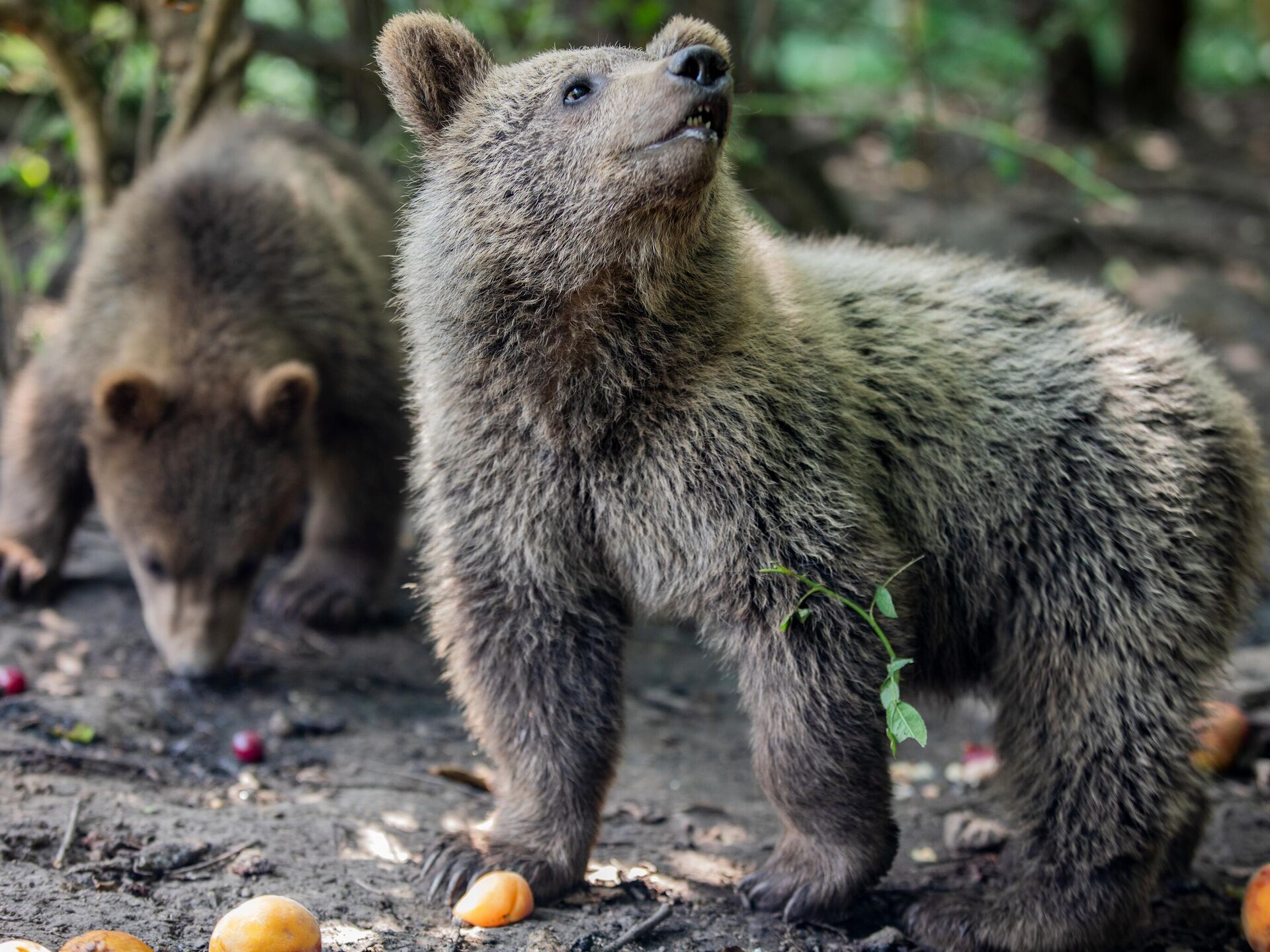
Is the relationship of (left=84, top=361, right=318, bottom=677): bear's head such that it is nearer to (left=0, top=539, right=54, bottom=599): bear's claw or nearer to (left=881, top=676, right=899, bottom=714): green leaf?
(left=0, top=539, right=54, bottom=599): bear's claw

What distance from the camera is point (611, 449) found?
3.71 meters

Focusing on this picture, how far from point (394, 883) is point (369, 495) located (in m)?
3.02

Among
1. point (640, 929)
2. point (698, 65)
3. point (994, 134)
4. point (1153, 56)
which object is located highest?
point (1153, 56)

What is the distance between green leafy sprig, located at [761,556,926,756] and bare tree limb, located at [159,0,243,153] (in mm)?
4815

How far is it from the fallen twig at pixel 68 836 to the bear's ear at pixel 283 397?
2093 millimetres

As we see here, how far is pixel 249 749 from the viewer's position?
16.3ft

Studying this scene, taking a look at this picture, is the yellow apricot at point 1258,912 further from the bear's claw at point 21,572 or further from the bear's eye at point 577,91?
the bear's claw at point 21,572

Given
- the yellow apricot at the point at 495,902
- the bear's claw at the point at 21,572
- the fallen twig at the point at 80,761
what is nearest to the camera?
the yellow apricot at the point at 495,902

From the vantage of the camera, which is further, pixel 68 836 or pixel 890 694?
pixel 68 836

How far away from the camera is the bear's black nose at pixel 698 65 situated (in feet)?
11.0

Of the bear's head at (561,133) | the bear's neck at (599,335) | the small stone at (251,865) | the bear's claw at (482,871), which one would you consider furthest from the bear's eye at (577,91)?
the small stone at (251,865)

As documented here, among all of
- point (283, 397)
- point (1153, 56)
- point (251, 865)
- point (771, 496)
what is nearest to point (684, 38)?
point (771, 496)

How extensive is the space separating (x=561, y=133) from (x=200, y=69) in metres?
4.11

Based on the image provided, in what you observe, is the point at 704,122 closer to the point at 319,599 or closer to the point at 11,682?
the point at 11,682
